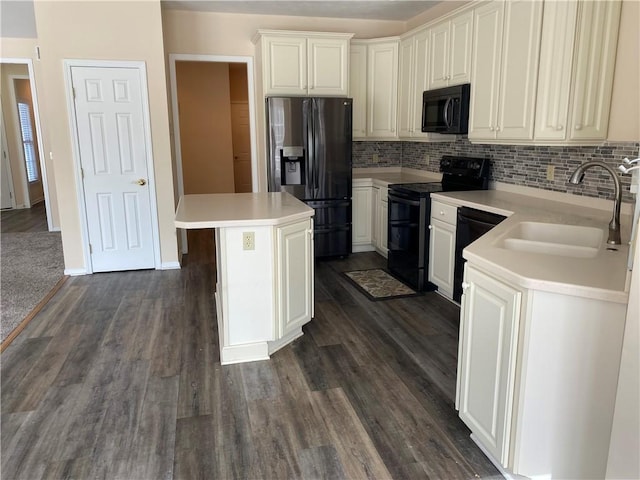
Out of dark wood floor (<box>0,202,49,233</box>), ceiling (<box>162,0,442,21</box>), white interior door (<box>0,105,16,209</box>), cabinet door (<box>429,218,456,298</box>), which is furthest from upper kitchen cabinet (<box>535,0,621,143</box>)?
white interior door (<box>0,105,16,209</box>)

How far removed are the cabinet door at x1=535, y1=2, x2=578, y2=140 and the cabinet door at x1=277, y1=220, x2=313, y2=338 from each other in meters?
1.66

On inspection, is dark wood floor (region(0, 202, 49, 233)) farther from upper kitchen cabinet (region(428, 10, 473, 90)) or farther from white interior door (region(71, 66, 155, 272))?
upper kitchen cabinet (region(428, 10, 473, 90))

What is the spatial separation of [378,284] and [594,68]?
243 cm

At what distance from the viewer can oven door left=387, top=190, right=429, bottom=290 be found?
13.5 feet

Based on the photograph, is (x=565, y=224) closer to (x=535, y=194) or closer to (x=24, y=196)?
(x=535, y=194)

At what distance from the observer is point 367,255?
17.9 ft

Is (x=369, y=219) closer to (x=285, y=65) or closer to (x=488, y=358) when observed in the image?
(x=285, y=65)

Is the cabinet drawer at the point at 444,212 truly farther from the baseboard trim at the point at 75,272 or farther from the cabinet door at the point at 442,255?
the baseboard trim at the point at 75,272

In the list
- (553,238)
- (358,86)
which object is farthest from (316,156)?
(553,238)

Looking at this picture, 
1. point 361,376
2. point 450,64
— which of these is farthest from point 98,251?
point 450,64

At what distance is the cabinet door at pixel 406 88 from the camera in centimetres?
496

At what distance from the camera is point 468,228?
137 inches

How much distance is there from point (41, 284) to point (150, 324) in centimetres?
166

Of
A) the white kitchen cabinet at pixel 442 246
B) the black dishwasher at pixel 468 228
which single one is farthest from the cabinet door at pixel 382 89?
the black dishwasher at pixel 468 228
